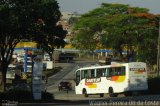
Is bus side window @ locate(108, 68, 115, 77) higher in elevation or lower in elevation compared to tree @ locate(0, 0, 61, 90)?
lower

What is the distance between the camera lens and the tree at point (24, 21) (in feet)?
118

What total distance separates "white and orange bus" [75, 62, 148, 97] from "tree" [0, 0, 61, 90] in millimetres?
10794

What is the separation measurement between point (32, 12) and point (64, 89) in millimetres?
33842

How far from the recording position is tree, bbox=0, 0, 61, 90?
36.1 m

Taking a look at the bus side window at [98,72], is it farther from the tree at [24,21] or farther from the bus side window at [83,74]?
the tree at [24,21]

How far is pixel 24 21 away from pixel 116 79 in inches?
619

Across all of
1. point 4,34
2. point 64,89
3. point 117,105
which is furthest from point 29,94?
point 64,89

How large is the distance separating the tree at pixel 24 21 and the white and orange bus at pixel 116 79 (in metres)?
10.8

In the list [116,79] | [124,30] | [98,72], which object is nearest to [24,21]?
[116,79]

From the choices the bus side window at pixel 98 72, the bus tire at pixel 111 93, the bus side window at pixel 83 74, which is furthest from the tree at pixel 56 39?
the bus side window at pixel 83 74

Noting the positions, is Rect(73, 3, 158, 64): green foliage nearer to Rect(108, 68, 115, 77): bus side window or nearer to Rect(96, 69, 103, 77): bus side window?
Rect(96, 69, 103, 77): bus side window

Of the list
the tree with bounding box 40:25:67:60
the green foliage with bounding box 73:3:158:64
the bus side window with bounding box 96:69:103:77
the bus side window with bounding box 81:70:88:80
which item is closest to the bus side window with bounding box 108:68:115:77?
the bus side window with bounding box 96:69:103:77

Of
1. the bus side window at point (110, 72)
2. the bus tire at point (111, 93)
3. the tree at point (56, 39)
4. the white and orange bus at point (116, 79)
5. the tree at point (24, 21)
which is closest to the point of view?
the tree at point (24, 21)

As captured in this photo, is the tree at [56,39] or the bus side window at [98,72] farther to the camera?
the bus side window at [98,72]
